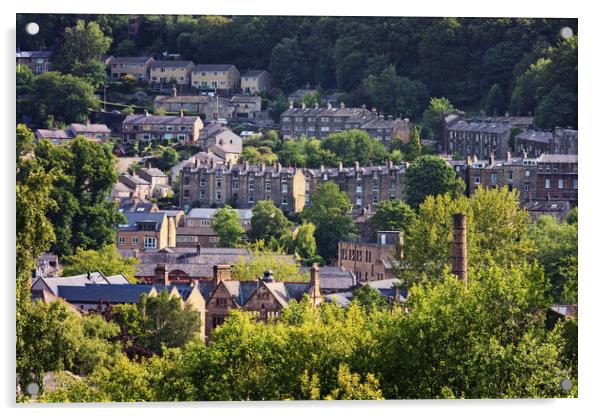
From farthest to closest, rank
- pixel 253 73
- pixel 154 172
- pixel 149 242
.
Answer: pixel 149 242
pixel 154 172
pixel 253 73

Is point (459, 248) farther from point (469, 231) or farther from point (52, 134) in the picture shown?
point (52, 134)

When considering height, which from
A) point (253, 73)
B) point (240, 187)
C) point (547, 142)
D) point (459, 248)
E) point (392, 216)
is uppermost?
point (253, 73)

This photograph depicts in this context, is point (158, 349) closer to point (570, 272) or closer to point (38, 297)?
point (38, 297)

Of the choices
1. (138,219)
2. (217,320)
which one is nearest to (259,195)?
(138,219)

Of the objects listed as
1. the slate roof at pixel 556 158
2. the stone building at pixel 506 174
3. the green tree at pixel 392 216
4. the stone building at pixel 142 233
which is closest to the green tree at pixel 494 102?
the slate roof at pixel 556 158

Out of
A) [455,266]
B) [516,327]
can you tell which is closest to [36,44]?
[516,327]

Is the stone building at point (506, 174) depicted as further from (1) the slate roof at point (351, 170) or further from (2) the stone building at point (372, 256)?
(1) the slate roof at point (351, 170)

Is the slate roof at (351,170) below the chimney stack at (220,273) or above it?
above

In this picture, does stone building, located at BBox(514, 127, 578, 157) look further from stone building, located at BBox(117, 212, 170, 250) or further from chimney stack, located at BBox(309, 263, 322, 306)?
stone building, located at BBox(117, 212, 170, 250)
